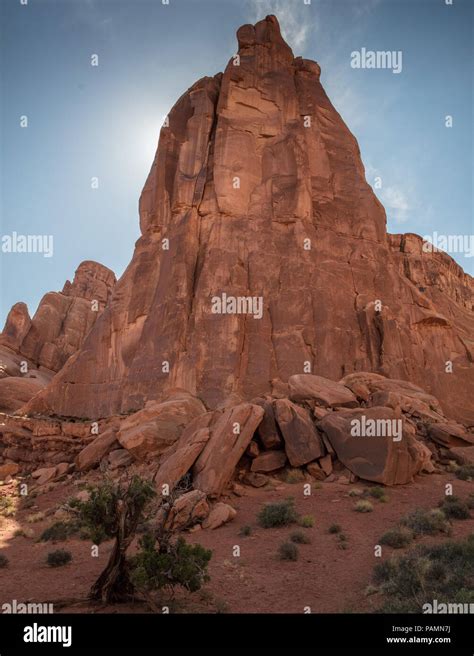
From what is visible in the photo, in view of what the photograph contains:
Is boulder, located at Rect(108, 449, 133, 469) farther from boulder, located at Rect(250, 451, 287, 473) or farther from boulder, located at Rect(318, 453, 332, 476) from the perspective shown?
boulder, located at Rect(318, 453, 332, 476)

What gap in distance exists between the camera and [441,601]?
25.2 feet

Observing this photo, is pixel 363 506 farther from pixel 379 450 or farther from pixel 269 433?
pixel 269 433

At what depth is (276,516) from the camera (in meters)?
14.4

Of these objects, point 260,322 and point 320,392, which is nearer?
point 320,392

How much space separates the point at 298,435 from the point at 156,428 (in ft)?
22.5

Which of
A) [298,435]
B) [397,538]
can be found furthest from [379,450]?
[397,538]

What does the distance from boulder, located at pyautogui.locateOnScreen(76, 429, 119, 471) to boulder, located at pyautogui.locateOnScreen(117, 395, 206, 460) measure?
3.49 ft

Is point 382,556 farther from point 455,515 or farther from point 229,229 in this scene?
point 229,229

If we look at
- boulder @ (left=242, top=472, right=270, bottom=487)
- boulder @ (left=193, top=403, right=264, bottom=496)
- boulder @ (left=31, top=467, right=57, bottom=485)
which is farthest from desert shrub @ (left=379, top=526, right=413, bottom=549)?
boulder @ (left=31, top=467, right=57, bottom=485)

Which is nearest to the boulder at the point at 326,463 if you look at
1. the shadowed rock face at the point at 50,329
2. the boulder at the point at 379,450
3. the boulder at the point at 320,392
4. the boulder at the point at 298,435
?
the boulder at the point at 298,435

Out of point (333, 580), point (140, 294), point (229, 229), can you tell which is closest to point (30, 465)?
point (140, 294)

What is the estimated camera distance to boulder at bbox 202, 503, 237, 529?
14.5m

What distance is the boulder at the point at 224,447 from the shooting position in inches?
662

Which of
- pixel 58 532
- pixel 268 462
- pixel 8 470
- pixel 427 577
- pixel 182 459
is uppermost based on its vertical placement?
pixel 182 459
